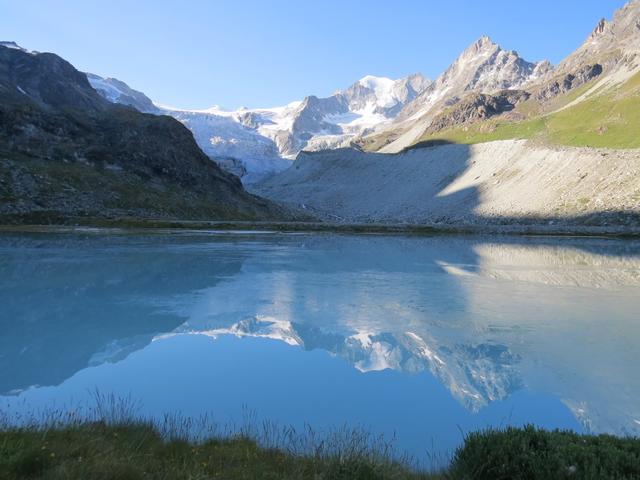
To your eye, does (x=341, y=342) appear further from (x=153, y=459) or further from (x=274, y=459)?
(x=153, y=459)

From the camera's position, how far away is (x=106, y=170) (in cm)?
10706

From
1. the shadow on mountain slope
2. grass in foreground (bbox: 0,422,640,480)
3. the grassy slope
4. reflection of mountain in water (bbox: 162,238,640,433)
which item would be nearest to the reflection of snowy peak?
reflection of mountain in water (bbox: 162,238,640,433)

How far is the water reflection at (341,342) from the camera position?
38.7 feet

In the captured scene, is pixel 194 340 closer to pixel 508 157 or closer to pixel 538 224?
pixel 538 224

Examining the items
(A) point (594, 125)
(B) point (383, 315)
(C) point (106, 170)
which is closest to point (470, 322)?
(B) point (383, 315)

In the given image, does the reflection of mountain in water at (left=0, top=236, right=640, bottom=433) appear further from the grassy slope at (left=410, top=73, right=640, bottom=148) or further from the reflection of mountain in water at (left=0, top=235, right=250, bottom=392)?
the grassy slope at (left=410, top=73, right=640, bottom=148)

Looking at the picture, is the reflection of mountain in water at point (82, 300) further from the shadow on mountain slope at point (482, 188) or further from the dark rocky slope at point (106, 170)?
the shadow on mountain slope at point (482, 188)

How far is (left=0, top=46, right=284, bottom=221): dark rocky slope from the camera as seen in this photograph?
88562mm

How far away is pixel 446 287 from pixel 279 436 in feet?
70.3

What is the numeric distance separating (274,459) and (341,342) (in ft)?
31.9

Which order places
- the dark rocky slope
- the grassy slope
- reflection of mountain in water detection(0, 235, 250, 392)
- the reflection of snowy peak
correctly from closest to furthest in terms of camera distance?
the reflection of snowy peak
reflection of mountain in water detection(0, 235, 250, 392)
the dark rocky slope
the grassy slope

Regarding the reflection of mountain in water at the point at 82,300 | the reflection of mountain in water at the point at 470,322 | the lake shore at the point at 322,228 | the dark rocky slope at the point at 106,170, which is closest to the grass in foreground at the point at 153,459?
the reflection of mountain in water at the point at 470,322

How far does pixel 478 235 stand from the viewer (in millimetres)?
79125

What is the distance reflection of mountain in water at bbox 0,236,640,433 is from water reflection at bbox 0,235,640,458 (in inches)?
3.5
